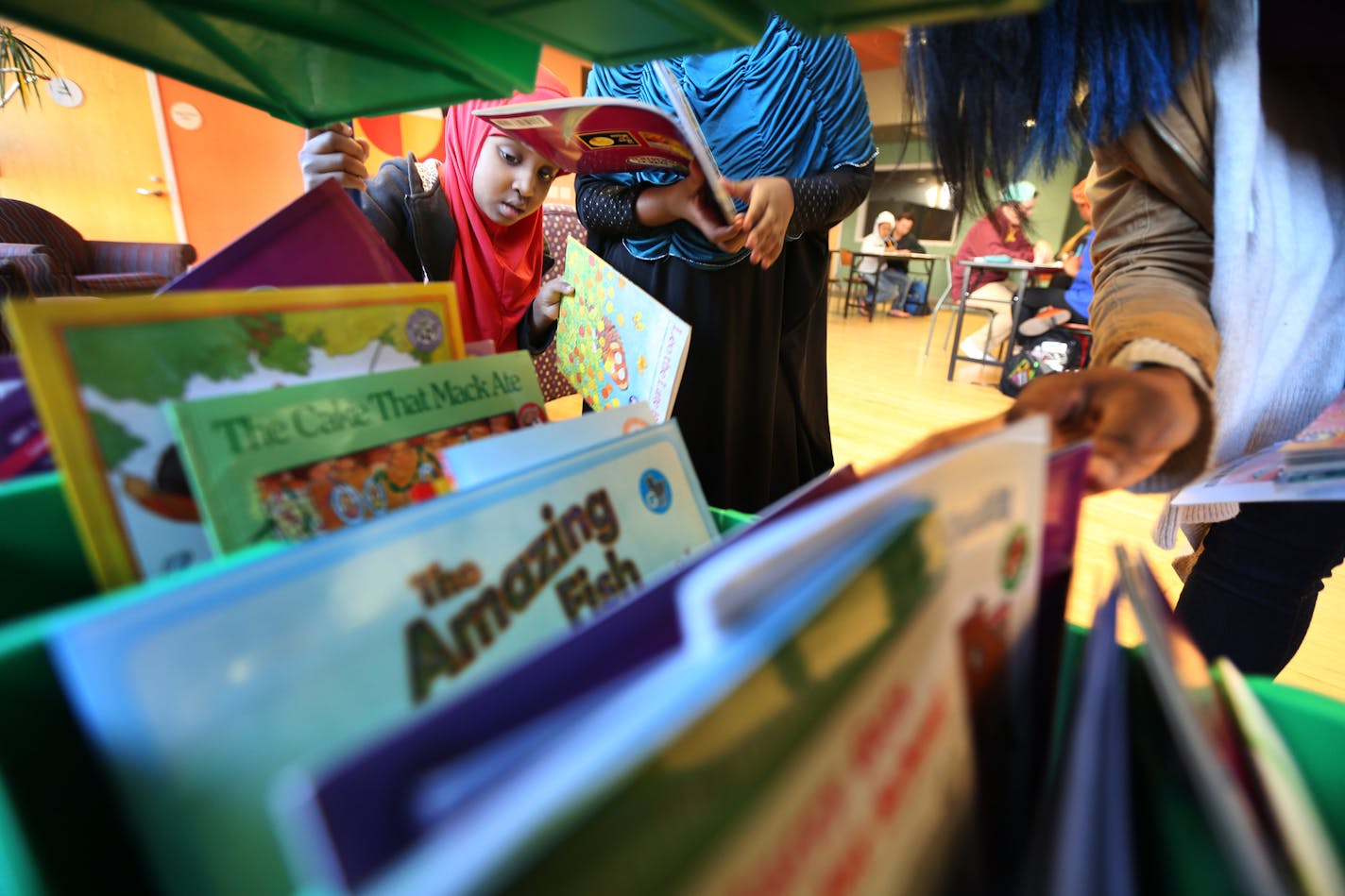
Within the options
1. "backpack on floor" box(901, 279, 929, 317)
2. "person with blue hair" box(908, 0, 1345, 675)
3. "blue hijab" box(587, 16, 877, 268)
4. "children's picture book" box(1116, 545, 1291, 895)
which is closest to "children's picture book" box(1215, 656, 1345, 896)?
"children's picture book" box(1116, 545, 1291, 895)

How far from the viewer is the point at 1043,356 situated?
288 cm

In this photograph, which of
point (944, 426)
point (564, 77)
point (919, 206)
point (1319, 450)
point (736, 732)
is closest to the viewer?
point (736, 732)

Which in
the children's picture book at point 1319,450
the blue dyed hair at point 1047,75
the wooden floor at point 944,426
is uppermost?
the blue dyed hair at point 1047,75

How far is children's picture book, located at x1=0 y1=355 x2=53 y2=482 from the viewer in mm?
236

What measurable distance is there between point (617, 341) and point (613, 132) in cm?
17

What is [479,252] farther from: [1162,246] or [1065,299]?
[1065,299]

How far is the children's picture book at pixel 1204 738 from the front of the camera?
0.46 feet

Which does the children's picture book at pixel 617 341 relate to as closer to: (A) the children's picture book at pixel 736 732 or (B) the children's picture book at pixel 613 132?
(B) the children's picture book at pixel 613 132

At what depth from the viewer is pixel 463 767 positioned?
0.12 meters

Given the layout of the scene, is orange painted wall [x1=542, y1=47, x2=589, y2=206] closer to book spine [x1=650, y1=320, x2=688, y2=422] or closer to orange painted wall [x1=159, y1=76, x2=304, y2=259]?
orange painted wall [x1=159, y1=76, x2=304, y2=259]

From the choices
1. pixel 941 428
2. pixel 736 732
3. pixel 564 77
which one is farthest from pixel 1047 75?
pixel 564 77

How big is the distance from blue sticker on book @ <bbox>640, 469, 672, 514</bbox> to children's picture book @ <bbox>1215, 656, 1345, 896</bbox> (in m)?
0.25

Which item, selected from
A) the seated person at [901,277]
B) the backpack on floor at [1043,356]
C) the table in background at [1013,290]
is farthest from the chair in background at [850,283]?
the backpack on floor at [1043,356]

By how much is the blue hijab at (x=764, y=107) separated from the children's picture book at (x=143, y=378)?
22.6 inches
